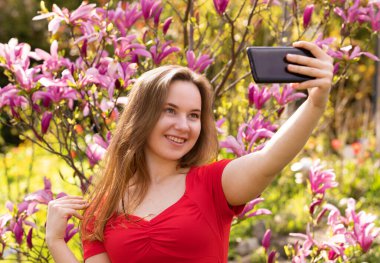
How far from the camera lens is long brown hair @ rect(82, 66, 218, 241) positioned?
86.0 inches

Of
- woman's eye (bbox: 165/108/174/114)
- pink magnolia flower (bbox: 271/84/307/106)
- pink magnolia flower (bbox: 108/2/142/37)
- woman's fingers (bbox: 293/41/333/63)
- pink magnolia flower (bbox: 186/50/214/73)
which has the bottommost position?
pink magnolia flower (bbox: 271/84/307/106)

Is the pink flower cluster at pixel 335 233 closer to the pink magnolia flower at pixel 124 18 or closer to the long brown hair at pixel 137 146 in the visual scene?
the long brown hair at pixel 137 146

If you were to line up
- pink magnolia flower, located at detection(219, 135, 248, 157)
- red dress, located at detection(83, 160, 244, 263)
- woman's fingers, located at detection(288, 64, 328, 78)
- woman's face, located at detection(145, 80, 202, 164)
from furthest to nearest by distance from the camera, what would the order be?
pink magnolia flower, located at detection(219, 135, 248, 157), woman's face, located at detection(145, 80, 202, 164), red dress, located at detection(83, 160, 244, 263), woman's fingers, located at detection(288, 64, 328, 78)

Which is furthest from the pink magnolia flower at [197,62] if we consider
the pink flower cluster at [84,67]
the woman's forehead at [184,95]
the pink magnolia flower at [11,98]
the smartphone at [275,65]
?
the smartphone at [275,65]

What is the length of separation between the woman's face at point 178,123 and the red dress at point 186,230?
11cm

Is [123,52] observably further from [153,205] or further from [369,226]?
[369,226]

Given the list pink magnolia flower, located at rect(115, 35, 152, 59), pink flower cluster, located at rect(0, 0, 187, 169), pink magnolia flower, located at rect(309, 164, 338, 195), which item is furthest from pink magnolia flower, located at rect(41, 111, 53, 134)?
pink magnolia flower, located at rect(309, 164, 338, 195)

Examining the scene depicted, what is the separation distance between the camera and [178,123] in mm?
2139

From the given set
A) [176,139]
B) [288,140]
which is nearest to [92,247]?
[176,139]

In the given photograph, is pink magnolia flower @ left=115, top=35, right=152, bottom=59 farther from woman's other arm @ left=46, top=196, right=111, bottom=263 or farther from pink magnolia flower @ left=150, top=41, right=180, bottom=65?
woman's other arm @ left=46, top=196, right=111, bottom=263

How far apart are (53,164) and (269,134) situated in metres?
5.08

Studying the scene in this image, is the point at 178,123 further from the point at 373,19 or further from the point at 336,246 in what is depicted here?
the point at 373,19

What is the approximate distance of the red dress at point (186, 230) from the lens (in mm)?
2041

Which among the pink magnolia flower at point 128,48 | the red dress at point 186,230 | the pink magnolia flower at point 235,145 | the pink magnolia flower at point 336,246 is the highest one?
the pink magnolia flower at point 128,48
